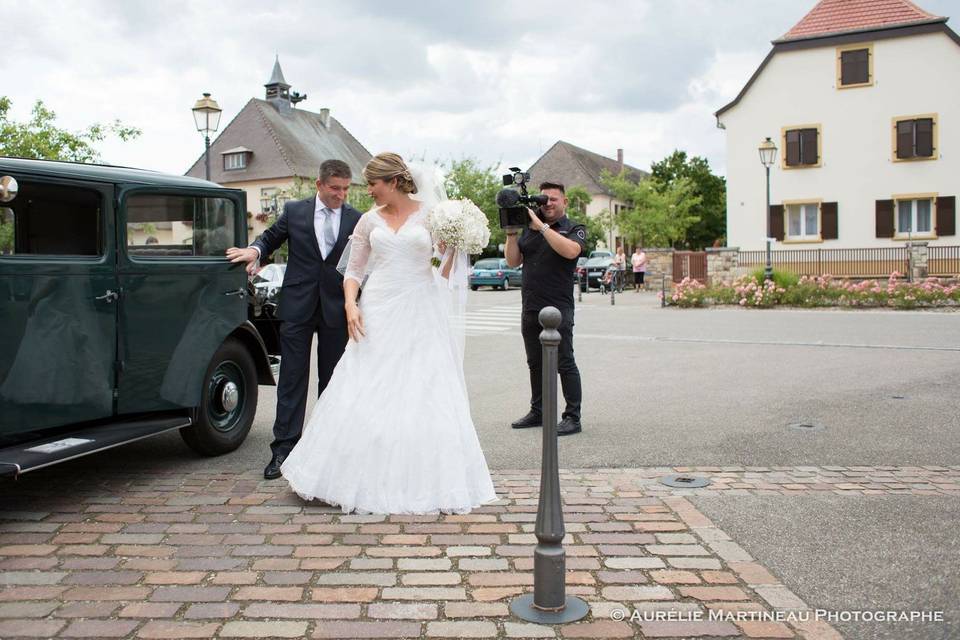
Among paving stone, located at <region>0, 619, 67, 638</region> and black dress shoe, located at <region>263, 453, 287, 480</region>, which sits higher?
black dress shoe, located at <region>263, 453, 287, 480</region>

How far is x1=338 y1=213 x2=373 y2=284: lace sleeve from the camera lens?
5.38 meters

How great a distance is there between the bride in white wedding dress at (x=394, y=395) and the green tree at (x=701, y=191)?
2533 inches

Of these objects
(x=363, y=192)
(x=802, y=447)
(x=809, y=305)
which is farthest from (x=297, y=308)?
(x=363, y=192)

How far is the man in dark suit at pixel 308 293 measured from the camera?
5.71 metres

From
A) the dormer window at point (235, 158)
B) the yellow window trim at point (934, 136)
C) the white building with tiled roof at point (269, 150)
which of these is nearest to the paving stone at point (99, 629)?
the yellow window trim at point (934, 136)

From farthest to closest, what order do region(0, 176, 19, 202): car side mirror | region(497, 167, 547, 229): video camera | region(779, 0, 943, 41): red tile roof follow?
region(779, 0, 943, 41): red tile roof
region(497, 167, 547, 229): video camera
region(0, 176, 19, 202): car side mirror

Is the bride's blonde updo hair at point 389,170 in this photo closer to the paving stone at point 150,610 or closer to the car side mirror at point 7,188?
the car side mirror at point 7,188

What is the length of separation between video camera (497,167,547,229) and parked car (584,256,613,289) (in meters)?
29.1

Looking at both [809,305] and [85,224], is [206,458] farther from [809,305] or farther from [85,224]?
[809,305]

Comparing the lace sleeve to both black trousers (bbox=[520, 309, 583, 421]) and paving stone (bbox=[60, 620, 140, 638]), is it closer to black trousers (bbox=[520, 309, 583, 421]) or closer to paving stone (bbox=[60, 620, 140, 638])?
black trousers (bbox=[520, 309, 583, 421])

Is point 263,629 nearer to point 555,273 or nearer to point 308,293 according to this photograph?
point 308,293

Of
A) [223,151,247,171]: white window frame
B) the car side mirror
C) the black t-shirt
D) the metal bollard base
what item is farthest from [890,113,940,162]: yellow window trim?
[223,151,247,171]: white window frame

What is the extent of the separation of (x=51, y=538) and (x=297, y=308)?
A: 2.09 meters

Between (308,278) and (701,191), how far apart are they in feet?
222
